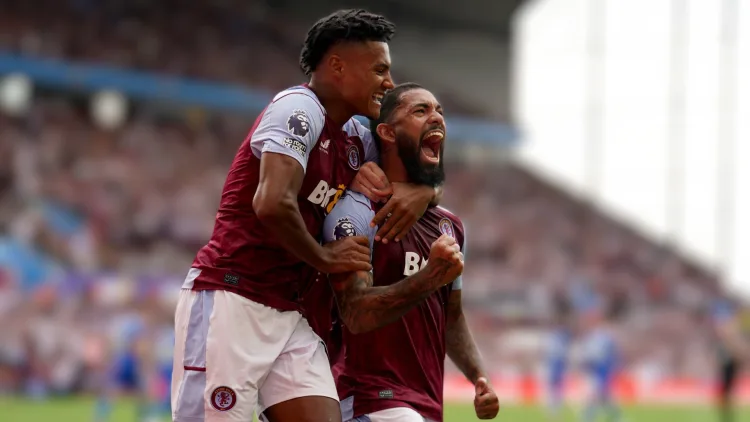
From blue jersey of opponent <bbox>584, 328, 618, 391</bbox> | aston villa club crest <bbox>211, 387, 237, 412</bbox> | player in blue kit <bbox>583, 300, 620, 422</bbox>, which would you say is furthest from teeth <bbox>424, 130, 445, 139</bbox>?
blue jersey of opponent <bbox>584, 328, 618, 391</bbox>

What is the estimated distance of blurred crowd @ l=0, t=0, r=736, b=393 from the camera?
77.7 feet

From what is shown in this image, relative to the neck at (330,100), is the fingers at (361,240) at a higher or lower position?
lower

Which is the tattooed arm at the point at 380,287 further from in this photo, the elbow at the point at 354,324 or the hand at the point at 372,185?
the hand at the point at 372,185

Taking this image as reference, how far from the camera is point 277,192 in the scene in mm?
4738

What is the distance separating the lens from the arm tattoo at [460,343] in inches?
229

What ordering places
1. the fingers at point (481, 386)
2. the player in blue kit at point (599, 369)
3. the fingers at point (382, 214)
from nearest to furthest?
the fingers at point (382, 214)
the fingers at point (481, 386)
the player in blue kit at point (599, 369)

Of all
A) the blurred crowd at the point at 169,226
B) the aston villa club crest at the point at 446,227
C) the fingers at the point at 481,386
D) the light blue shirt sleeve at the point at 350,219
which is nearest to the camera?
the light blue shirt sleeve at the point at 350,219

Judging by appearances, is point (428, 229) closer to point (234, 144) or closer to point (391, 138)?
point (391, 138)

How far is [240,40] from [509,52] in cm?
1252

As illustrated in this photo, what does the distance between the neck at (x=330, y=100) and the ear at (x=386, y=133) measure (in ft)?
0.94

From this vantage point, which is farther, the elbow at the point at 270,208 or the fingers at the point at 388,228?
the fingers at the point at 388,228

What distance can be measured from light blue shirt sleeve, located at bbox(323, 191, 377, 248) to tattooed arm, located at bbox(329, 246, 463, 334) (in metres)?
0.20

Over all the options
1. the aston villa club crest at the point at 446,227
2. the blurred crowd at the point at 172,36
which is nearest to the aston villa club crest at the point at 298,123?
the aston villa club crest at the point at 446,227

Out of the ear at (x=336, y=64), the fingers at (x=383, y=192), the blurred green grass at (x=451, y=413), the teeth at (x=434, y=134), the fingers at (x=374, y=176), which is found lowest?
the blurred green grass at (x=451, y=413)
